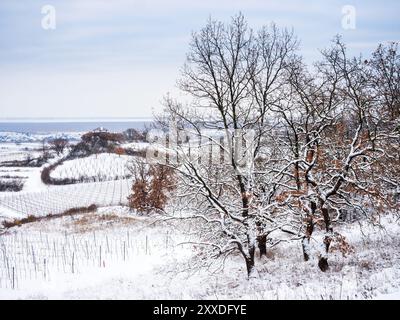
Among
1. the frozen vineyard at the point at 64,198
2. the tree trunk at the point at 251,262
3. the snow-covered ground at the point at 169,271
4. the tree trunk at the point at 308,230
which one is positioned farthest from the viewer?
the frozen vineyard at the point at 64,198

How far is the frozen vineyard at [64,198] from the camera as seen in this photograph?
48.4 metres

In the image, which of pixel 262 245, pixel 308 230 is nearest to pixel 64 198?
pixel 262 245

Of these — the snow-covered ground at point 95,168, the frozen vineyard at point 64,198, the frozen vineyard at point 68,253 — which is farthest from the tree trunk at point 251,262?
the snow-covered ground at point 95,168

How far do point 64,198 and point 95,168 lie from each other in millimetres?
22023

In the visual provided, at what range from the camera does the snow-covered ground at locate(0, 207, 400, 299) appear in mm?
10188

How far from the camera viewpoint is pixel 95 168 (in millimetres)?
76062

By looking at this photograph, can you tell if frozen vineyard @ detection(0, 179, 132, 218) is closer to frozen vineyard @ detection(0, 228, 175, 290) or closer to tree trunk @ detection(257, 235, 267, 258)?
frozen vineyard @ detection(0, 228, 175, 290)

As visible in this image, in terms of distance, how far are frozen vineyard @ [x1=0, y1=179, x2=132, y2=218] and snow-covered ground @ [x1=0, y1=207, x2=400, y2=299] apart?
21463 mm

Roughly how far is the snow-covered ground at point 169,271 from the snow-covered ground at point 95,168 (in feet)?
137

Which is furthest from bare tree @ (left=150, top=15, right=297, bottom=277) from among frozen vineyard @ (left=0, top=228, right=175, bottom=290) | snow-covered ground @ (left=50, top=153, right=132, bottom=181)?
snow-covered ground @ (left=50, top=153, right=132, bottom=181)

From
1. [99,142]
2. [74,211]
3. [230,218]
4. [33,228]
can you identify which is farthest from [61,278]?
[99,142]

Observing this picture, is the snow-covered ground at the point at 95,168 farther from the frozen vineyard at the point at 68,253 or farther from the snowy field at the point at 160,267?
the frozen vineyard at the point at 68,253

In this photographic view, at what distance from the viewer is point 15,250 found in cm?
2298

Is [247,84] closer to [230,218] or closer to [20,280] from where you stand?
[230,218]
